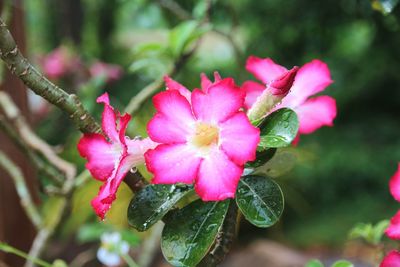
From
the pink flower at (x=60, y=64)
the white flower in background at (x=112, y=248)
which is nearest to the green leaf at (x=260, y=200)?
the white flower in background at (x=112, y=248)

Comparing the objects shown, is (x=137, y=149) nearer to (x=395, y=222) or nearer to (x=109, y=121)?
(x=109, y=121)

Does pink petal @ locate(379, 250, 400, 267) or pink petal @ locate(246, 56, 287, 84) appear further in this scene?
pink petal @ locate(246, 56, 287, 84)

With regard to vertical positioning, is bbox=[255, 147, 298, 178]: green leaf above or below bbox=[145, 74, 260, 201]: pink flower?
below

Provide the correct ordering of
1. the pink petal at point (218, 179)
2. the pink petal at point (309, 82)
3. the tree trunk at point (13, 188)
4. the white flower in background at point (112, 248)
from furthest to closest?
the tree trunk at point (13, 188) → the white flower in background at point (112, 248) → the pink petal at point (309, 82) → the pink petal at point (218, 179)

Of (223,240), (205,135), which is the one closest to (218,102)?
(205,135)

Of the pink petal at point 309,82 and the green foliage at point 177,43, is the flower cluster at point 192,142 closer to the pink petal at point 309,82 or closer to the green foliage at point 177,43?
the pink petal at point 309,82

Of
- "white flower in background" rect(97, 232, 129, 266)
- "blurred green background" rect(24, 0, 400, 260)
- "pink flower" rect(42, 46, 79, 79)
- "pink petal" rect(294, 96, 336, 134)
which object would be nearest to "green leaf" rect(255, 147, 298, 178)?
"pink petal" rect(294, 96, 336, 134)

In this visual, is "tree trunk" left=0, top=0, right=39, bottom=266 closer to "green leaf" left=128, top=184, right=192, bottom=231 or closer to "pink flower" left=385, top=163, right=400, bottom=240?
"green leaf" left=128, top=184, right=192, bottom=231
